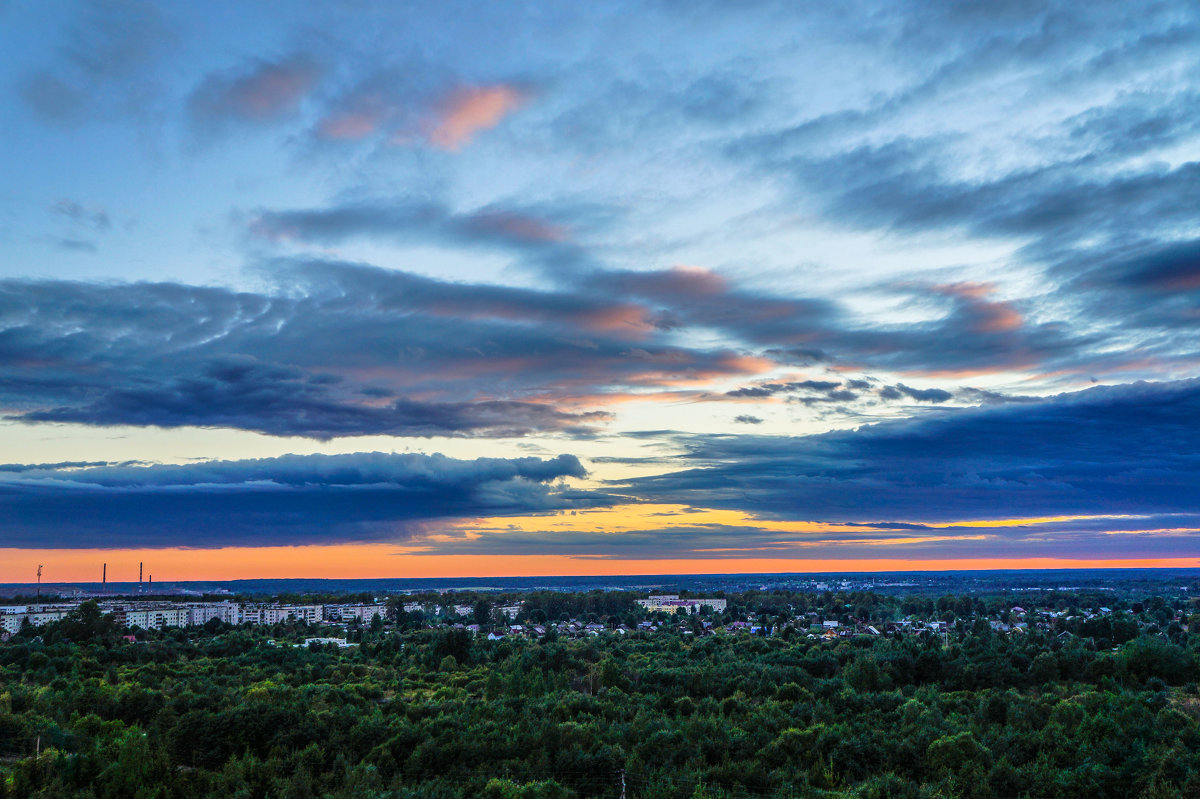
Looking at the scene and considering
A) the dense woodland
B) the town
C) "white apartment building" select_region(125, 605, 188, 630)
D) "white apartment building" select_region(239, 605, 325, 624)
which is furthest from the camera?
"white apartment building" select_region(239, 605, 325, 624)

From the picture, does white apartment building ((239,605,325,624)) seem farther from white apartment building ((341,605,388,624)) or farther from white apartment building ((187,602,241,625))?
white apartment building ((341,605,388,624))

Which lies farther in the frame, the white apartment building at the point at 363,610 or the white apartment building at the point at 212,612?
the white apartment building at the point at 363,610

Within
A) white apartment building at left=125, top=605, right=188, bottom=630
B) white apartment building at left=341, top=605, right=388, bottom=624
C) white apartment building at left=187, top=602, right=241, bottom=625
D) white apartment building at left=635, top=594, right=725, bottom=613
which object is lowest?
white apartment building at left=635, top=594, right=725, bottom=613

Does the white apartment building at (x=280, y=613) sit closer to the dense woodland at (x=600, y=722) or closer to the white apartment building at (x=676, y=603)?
the white apartment building at (x=676, y=603)

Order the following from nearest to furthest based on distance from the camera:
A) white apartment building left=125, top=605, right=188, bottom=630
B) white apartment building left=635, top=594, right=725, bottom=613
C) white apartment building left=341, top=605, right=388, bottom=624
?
white apartment building left=125, top=605, right=188, bottom=630 → white apartment building left=341, top=605, right=388, bottom=624 → white apartment building left=635, top=594, right=725, bottom=613

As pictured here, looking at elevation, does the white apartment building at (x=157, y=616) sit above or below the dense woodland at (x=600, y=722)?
below

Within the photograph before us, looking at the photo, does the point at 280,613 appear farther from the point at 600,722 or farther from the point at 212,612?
the point at 600,722

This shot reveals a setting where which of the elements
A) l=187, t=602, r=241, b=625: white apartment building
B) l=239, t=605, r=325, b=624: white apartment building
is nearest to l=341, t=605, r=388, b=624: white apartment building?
l=239, t=605, r=325, b=624: white apartment building

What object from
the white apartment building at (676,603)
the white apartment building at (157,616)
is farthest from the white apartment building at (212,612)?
the white apartment building at (676,603)
